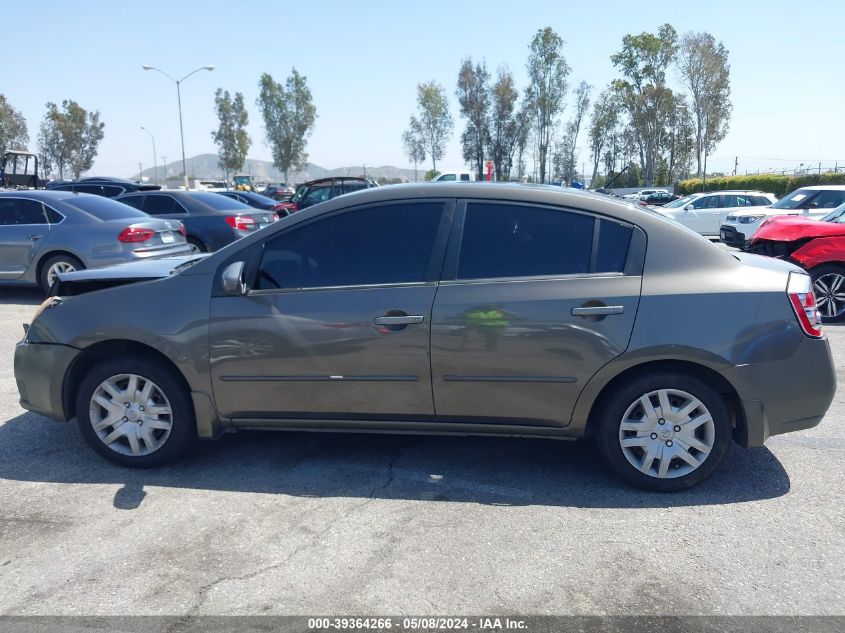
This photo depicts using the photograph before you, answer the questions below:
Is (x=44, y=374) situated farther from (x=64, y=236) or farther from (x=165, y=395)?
(x=64, y=236)

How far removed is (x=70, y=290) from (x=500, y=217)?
276cm

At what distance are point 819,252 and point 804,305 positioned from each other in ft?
18.6

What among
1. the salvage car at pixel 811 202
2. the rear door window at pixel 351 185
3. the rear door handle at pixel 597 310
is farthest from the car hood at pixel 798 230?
the rear door window at pixel 351 185

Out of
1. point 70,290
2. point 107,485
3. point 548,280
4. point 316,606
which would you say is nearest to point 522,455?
point 548,280

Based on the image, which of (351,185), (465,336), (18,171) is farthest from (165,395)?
(18,171)

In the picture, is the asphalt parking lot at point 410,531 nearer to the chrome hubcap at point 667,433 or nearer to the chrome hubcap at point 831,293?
the chrome hubcap at point 667,433

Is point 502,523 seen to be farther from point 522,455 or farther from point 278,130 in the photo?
point 278,130

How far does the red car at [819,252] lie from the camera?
875cm

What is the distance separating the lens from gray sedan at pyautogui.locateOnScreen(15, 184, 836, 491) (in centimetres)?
380

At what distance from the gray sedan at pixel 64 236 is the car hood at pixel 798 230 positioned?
8.23 metres

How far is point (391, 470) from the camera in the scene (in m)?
4.29

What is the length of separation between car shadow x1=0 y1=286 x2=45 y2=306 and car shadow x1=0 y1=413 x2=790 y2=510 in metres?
6.39

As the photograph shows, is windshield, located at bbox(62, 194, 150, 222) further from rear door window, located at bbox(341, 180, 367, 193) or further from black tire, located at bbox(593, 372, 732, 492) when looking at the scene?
rear door window, located at bbox(341, 180, 367, 193)

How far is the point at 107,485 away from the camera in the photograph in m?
4.11
